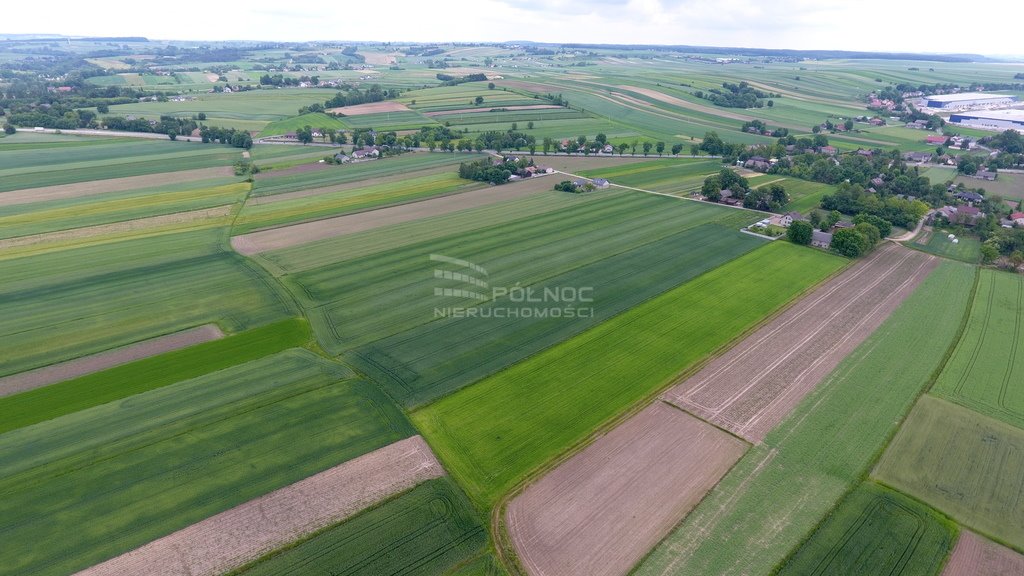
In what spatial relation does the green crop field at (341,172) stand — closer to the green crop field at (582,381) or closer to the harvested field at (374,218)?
the harvested field at (374,218)

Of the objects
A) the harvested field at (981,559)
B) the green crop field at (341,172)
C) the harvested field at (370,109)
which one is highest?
the harvested field at (370,109)

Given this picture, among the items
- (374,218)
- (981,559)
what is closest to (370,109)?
(374,218)

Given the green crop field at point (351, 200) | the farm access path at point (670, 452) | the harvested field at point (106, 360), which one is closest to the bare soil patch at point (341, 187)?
the green crop field at point (351, 200)

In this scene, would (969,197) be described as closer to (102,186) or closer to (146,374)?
(146,374)

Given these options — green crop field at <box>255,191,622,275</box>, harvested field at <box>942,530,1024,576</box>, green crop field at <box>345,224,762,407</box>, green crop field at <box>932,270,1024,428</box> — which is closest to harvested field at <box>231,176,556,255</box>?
green crop field at <box>255,191,622,275</box>

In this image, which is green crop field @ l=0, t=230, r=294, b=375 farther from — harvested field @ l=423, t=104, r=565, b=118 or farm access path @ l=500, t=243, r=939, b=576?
harvested field @ l=423, t=104, r=565, b=118

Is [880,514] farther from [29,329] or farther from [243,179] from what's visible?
[243,179]
